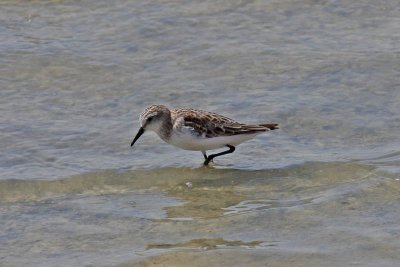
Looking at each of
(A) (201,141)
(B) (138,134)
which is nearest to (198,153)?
(A) (201,141)

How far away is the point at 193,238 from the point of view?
24.4 ft

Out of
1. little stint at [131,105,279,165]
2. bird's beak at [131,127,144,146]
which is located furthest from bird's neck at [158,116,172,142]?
bird's beak at [131,127,144,146]

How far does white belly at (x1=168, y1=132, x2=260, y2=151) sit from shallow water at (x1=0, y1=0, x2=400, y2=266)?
23 centimetres

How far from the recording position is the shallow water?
292 inches

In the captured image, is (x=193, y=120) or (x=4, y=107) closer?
(x=193, y=120)

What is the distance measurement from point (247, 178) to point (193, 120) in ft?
2.82

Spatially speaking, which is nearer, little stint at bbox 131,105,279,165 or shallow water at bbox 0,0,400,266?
shallow water at bbox 0,0,400,266

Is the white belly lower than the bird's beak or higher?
lower

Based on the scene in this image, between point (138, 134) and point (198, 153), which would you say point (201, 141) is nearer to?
point (138, 134)

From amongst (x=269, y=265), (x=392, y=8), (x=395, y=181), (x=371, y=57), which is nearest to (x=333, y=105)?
(x=371, y=57)

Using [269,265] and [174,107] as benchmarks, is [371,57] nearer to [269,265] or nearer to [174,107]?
[174,107]

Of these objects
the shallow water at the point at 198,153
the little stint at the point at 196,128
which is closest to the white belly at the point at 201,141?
the little stint at the point at 196,128

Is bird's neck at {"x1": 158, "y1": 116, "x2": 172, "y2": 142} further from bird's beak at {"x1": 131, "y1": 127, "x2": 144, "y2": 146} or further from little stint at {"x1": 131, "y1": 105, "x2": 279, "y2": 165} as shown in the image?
bird's beak at {"x1": 131, "y1": 127, "x2": 144, "y2": 146}

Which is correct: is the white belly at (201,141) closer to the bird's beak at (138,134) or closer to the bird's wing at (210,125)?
the bird's wing at (210,125)
